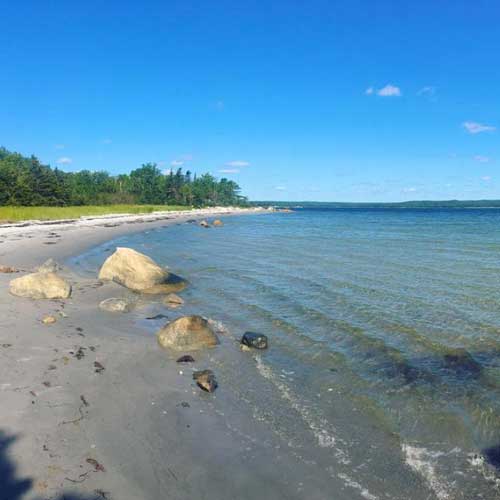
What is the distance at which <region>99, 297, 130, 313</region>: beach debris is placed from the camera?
13539mm

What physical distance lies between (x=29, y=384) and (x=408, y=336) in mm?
9884

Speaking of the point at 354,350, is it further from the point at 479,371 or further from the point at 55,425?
the point at 55,425

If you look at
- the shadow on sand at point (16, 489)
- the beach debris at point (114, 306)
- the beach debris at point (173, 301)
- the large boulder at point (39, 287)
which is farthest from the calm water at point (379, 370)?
the large boulder at point (39, 287)

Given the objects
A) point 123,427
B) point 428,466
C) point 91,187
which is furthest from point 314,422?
point 91,187

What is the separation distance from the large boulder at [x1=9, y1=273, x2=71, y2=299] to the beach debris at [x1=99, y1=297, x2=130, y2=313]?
196cm

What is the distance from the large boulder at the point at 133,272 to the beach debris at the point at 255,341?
25.4 ft

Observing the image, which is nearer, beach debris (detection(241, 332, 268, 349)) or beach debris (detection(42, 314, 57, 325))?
beach debris (detection(241, 332, 268, 349))

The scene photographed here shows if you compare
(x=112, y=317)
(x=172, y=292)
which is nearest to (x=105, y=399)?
(x=112, y=317)

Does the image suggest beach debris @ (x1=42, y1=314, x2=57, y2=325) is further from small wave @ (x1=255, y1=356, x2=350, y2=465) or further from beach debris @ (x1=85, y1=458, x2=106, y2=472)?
beach debris @ (x1=85, y1=458, x2=106, y2=472)

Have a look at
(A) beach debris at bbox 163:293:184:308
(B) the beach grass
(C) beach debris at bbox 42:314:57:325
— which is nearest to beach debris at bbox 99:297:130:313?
(A) beach debris at bbox 163:293:184:308

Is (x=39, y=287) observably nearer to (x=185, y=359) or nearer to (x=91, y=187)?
(x=185, y=359)

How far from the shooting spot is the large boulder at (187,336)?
33.7 ft

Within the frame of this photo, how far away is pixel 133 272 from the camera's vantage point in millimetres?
17406

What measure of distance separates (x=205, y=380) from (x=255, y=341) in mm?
2675
